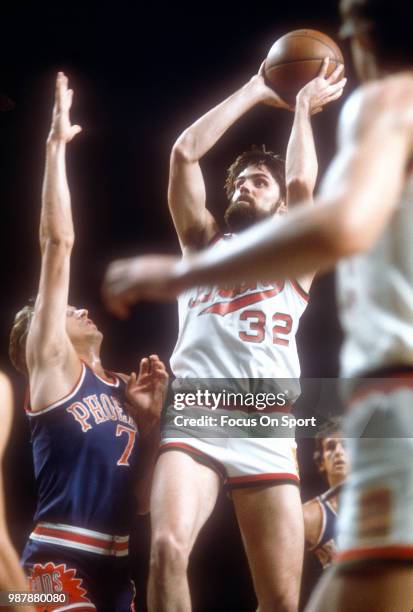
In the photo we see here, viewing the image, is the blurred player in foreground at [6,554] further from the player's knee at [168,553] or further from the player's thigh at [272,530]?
the player's thigh at [272,530]

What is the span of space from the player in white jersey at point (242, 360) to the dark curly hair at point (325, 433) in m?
0.48

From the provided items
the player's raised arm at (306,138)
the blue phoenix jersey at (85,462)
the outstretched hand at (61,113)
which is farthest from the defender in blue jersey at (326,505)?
the outstretched hand at (61,113)

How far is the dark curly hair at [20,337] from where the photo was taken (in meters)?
3.50

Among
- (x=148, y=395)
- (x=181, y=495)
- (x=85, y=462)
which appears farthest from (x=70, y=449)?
(x=181, y=495)

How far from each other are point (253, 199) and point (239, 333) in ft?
1.98

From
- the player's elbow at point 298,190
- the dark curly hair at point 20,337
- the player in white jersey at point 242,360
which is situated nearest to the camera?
the player in white jersey at point 242,360

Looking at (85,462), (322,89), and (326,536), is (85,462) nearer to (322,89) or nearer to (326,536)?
(326,536)

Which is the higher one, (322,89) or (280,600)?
(322,89)

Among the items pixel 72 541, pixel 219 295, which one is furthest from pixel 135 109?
pixel 72 541

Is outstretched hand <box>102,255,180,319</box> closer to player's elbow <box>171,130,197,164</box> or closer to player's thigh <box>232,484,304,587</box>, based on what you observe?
player's thigh <box>232,484,304,587</box>


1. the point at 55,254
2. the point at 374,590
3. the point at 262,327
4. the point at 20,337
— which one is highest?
the point at 55,254

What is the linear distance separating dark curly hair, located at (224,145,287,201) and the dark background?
317 millimetres

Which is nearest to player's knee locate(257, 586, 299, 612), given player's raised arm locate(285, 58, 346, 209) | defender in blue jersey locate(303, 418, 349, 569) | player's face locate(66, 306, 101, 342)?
defender in blue jersey locate(303, 418, 349, 569)

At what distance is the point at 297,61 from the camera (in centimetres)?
325
